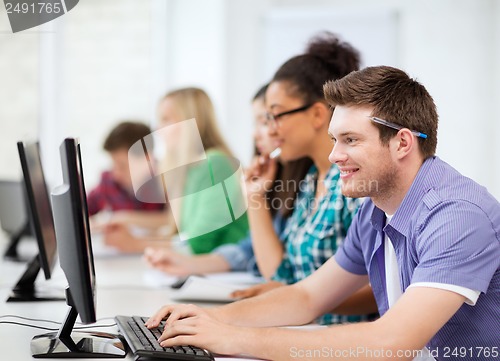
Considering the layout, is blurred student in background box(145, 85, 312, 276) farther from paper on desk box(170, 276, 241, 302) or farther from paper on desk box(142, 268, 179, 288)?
paper on desk box(170, 276, 241, 302)

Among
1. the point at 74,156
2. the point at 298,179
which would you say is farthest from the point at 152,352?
the point at 298,179

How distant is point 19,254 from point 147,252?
2.42 feet

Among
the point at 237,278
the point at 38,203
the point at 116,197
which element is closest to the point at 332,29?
the point at 116,197

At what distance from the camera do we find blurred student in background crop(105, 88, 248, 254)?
82.8 inches

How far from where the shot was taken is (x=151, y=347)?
1.23 m

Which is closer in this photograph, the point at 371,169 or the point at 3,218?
the point at 371,169

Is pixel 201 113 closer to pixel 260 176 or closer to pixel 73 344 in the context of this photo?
pixel 260 176

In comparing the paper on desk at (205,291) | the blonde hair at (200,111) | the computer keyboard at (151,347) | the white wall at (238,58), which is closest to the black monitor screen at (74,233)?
the computer keyboard at (151,347)

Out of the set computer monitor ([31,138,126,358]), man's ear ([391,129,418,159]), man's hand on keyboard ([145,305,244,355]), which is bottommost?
man's hand on keyboard ([145,305,244,355])

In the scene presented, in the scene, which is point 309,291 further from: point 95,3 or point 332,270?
point 95,3

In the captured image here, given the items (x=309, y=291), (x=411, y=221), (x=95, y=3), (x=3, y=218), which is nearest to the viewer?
(x=411, y=221)

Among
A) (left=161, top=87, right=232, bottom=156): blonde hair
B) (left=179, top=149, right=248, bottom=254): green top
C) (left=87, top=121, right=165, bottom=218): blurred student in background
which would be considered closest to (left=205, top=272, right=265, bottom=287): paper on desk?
(left=179, top=149, right=248, bottom=254): green top

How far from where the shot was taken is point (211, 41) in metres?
4.82

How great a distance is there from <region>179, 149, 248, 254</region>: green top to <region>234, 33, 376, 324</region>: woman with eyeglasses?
15 cm
